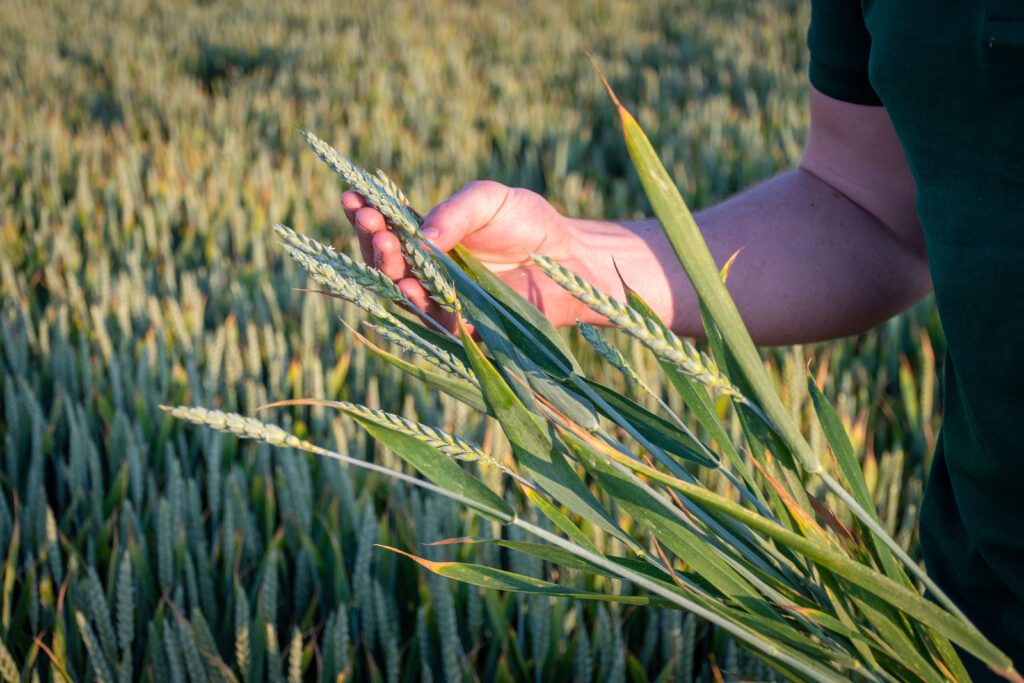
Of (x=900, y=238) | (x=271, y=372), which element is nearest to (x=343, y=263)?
(x=900, y=238)

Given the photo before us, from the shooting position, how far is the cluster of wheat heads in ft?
1.33

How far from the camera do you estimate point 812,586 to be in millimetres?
471


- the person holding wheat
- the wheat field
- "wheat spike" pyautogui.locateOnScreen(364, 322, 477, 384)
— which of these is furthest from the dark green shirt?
the wheat field

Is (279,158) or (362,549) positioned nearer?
(362,549)

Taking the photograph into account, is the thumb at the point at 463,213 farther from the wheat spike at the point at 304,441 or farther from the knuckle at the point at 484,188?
the wheat spike at the point at 304,441

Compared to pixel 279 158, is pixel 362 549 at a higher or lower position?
lower

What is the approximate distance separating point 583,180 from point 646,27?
2.71 meters

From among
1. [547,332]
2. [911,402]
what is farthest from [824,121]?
[911,402]

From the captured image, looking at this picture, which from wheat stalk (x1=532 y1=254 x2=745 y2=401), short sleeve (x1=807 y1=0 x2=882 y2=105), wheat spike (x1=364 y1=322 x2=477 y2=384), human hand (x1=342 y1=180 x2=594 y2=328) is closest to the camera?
wheat stalk (x1=532 y1=254 x2=745 y2=401)

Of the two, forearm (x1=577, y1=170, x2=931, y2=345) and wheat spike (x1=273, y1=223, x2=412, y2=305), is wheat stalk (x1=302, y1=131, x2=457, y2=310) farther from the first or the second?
forearm (x1=577, y1=170, x2=931, y2=345)

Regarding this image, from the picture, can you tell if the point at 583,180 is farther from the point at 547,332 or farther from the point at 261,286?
the point at 547,332

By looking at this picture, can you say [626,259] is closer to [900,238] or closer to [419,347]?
[900,238]

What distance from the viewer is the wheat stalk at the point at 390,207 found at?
1.40 ft

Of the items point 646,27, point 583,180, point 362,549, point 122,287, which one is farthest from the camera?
point 646,27
